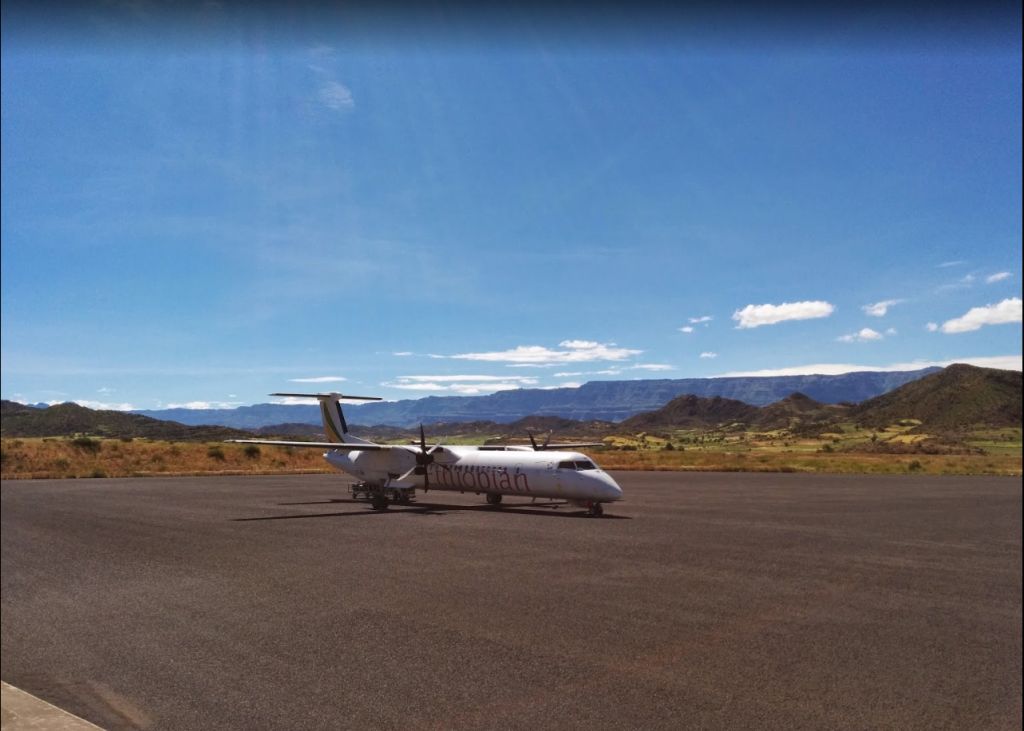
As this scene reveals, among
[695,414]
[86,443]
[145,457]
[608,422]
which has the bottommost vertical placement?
[145,457]

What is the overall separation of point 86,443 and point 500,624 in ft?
51.1

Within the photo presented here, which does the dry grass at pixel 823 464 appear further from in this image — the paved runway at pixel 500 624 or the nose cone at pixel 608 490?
the paved runway at pixel 500 624

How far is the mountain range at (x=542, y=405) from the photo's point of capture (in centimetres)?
781

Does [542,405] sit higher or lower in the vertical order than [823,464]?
higher

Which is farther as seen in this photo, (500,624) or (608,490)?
(608,490)

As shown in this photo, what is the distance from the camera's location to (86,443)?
760 centimetres

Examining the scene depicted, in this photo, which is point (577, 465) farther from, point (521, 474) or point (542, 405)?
point (542, 405)

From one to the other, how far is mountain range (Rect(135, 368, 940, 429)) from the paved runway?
4.23 m

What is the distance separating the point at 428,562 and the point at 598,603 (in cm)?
906

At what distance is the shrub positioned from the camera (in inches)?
288

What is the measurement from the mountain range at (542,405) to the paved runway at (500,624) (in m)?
4.23

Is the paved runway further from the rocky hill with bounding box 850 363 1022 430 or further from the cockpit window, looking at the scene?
the rocky hill with bounding box 850 363 1022 430

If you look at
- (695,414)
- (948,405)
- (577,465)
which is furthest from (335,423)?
(577,465)

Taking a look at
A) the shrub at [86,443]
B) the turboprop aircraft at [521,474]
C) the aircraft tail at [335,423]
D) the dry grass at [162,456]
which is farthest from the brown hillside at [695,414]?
the turboprop aircraft at [521,474]
